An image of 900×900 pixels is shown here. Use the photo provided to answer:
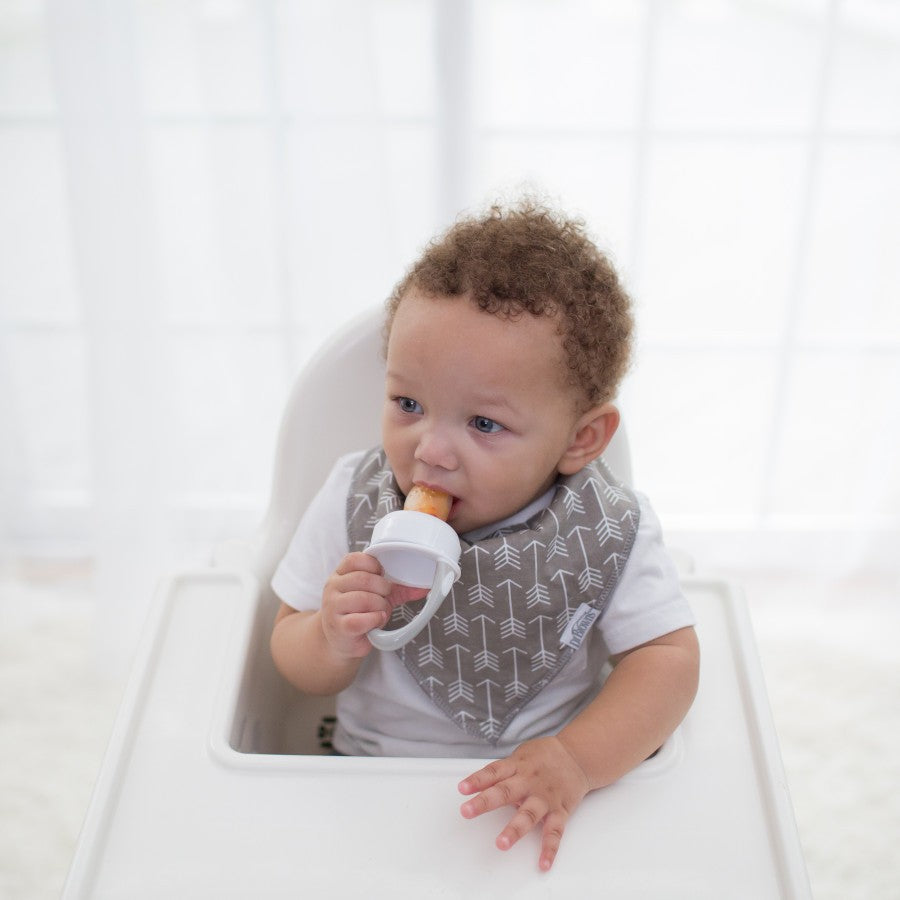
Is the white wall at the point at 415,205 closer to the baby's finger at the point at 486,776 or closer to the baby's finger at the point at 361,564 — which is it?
the baby's finger at the point at 361,564

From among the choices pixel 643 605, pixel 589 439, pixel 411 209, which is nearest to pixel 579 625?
pixel 643 605

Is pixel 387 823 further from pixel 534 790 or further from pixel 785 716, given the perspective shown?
pixel 785 716

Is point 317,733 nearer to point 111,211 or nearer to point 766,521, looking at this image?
point 111,211

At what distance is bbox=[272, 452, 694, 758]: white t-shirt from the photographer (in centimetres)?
93

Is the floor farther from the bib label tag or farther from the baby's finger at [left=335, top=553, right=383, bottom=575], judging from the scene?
the baby's finger at [left=335, top=553, right=383, bottom=575]

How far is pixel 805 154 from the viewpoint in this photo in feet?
5.53

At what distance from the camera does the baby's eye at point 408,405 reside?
878 mm

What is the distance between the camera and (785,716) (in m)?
1.75

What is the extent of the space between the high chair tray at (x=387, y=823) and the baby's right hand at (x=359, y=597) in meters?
0.11

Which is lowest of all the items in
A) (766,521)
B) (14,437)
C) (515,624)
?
(766,521)

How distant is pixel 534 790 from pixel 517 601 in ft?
0.61

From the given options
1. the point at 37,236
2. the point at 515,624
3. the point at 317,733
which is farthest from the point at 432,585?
the point at 37,236

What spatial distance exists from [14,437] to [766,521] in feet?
4.98

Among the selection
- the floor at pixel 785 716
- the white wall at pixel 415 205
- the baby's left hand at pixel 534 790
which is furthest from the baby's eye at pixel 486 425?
the floor at pixel 785 716
